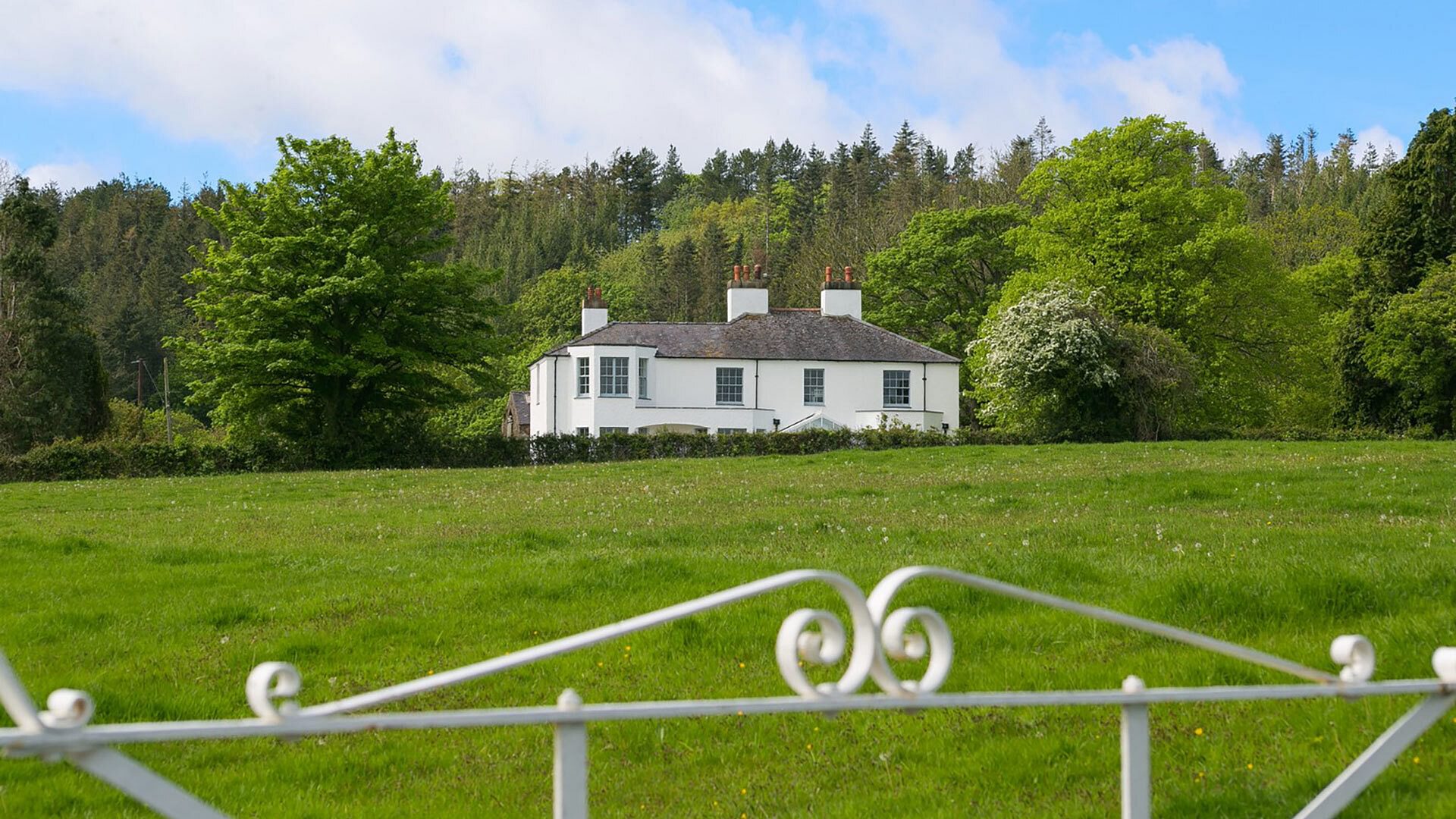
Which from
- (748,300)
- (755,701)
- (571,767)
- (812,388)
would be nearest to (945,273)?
(748,300)

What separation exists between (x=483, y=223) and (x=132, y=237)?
119 ft

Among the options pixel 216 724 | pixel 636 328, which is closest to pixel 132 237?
pixel 636 328

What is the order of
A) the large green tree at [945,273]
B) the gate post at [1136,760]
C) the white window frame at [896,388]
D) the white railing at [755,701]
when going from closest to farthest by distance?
the white railing at [755,701] < the gate post at [1136,760] < the white window frame at [896,388] < the large green tree at [945,273]

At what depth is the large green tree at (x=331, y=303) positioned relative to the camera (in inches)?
1487

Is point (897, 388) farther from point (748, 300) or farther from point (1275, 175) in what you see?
point (1275, 175)

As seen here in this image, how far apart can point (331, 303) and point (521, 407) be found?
1388 inches

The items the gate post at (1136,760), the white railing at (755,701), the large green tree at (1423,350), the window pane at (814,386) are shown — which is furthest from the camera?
the window pane at (814,386)

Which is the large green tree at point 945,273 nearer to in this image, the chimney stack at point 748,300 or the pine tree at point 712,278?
the chimney stack at point 748,300

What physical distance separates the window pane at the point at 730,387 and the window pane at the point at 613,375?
4.24 meters

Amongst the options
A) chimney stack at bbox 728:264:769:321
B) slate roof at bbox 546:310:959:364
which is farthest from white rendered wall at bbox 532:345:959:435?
chimney stack at bbox 728:264:769:321

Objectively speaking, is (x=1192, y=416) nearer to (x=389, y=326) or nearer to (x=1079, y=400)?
(x=1079, y=400)

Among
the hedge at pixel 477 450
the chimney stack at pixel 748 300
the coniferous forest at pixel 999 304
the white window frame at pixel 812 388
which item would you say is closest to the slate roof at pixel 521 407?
the coniferous forest at pixel 999 304

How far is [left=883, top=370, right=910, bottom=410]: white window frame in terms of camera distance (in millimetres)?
51750

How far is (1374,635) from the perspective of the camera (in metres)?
6.69
